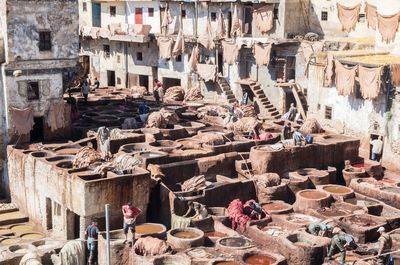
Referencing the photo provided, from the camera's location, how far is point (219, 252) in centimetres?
2408

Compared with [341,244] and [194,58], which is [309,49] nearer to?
[194,58]

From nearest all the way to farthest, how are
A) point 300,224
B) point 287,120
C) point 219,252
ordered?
point 219,252, point 300,224, point 287,120

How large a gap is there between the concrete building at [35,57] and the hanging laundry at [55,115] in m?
0.19

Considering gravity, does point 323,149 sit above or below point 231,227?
above

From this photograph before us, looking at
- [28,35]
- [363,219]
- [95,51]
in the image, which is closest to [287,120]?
[363,219]

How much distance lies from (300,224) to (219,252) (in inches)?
166

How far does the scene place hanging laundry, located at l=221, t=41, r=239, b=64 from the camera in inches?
1859

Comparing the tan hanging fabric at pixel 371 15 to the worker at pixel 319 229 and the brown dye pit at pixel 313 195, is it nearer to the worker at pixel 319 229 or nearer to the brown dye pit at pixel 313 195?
the brown dye pit at pixel 313 195

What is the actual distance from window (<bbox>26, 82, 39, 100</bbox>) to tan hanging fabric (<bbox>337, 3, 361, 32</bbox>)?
910 inches

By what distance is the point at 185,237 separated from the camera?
25.0 metres

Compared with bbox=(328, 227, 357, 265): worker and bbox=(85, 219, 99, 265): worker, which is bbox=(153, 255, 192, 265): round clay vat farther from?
bbox=(328, 227, 357, 265): worker

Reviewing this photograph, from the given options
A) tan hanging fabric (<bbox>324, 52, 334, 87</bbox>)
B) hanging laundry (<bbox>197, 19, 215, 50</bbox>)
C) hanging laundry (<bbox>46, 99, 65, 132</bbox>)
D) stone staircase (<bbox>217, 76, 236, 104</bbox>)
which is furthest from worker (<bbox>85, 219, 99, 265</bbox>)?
hanging laundry (<bbox>197, 19, 215, 50</bbox>)

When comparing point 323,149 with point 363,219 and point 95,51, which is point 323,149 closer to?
point 363,219

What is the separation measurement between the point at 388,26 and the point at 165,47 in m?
19.2
